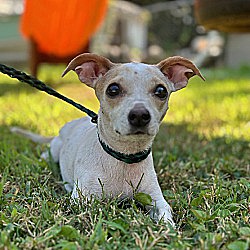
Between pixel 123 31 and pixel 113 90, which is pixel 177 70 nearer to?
pixel 113 90

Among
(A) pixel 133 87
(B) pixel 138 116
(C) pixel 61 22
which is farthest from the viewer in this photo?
(C) pixel 61 22

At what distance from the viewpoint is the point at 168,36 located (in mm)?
19344

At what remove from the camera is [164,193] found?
8.48 feet

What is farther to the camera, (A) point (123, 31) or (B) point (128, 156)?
(A) point (123, 31)

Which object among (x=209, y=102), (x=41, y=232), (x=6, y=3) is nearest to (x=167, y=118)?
(x=209, y=102)

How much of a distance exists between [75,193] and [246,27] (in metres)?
3.35

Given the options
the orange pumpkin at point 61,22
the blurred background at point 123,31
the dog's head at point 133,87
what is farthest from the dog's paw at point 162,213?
the orange pumpkin at point 61,22

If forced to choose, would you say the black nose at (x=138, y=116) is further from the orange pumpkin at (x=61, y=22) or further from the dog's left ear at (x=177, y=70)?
the orange pumpkin at (x=61, y=22)

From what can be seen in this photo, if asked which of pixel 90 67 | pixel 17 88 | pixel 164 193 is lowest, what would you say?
pixel 17 88

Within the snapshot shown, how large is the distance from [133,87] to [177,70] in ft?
1.41

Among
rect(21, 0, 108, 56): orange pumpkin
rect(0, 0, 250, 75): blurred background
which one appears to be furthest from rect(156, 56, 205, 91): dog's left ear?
rect(21, 0, 108, 56): orange pumpkin

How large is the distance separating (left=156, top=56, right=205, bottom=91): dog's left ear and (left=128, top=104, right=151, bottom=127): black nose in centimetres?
46

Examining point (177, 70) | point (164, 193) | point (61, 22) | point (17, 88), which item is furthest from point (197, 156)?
point (61, 22)

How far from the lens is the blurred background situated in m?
5.11
